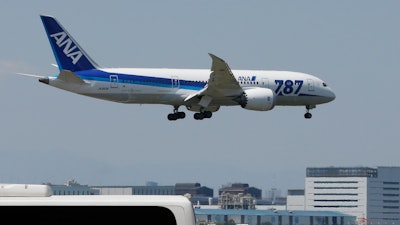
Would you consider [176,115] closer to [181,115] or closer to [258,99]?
[181,115]

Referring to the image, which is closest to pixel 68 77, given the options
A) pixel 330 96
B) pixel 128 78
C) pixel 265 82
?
pixel 128 78

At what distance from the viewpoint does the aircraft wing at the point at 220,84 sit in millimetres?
109688

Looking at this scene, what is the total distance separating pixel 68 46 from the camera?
111125 millimetres

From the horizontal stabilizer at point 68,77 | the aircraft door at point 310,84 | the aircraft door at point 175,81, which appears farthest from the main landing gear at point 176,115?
the horizontal stabilizer at point 68,77

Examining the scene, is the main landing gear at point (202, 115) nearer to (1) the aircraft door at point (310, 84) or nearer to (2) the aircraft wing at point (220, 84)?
(2) the aircraft wing at point (220, 84)

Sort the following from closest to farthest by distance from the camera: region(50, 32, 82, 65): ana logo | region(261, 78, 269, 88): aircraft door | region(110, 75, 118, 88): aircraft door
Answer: region(110, 75, 118, 88): aircraft door
region(50, 32, 82, 65): ana logo
region(261, 78, 269, 88): aircraft door

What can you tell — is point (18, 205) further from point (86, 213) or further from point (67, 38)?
point (67, 38)

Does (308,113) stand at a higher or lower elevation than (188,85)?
lower

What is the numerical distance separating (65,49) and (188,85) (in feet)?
33.7

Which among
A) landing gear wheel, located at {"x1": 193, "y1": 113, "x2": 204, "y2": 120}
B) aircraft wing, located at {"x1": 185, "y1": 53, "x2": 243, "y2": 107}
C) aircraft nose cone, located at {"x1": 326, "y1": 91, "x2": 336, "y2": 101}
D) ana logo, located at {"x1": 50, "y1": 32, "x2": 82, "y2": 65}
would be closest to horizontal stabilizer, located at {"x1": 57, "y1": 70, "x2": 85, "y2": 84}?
ana logo, located at {"x1": 50, "y1": 32, "x2": 82, "y2": 65}

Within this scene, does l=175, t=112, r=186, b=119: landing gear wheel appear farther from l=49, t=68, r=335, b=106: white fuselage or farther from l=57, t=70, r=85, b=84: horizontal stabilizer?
l=57, t=70, r=85, b=84: horizontal stabilizer

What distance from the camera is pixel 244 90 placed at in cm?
10956

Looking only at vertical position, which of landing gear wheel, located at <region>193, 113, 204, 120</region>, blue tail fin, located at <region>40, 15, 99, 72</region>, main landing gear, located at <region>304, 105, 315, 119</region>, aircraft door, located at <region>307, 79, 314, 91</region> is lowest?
landing gear wheel, located at <region>193, 113, 204, 120</region>

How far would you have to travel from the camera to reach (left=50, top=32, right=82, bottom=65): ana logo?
109125 mm
